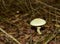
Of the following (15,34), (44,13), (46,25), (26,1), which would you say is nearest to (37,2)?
(26,1)

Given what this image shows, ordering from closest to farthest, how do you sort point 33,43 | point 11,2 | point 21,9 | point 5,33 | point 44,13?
point 33,43 < point 5,33 < point 44,13 < point 21,9 < point 11,2

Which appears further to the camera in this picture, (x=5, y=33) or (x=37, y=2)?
(x=37, y=2)

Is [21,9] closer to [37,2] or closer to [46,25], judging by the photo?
[37,2]

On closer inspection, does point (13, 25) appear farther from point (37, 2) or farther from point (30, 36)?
point (37, 2)

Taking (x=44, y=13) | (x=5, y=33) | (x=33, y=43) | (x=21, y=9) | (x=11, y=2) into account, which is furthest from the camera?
(x=11, y=2)

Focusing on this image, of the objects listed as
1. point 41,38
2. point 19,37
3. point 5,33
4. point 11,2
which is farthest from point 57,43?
point 11,2

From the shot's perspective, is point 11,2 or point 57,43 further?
point 11,2

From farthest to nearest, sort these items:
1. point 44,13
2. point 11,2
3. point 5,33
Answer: point 11,2
point 44,13
point 5,33

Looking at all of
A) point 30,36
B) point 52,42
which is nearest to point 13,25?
point 30,36
